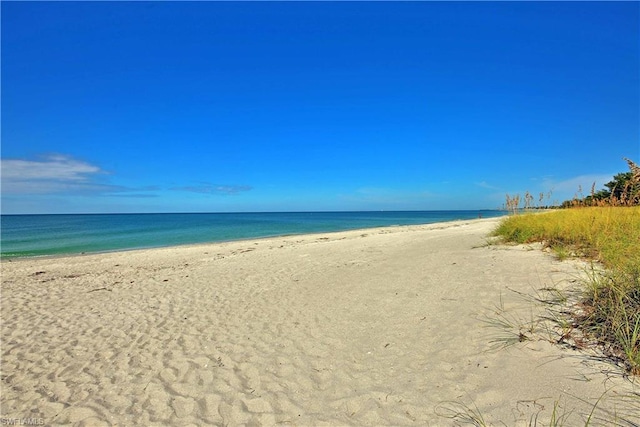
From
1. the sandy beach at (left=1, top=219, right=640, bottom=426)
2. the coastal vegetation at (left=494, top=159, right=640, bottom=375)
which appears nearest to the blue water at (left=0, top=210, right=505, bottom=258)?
the coastal vegetation at (left=494, top=159, right=640, bottom=375)

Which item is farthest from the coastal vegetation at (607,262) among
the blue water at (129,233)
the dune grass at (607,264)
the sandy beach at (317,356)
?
the blue water at (129,233)

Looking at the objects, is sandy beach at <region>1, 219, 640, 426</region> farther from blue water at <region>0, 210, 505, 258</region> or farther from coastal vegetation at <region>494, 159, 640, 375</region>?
blue water at <region>0, 210, 505, 258</region>

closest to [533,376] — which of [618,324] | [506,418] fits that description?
[506,418]

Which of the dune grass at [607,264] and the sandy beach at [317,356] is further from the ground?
the dune grass at [607,264]

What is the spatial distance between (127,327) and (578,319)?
667 centimetres

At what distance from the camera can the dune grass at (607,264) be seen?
3.21 meters

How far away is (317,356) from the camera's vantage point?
4.18 meters

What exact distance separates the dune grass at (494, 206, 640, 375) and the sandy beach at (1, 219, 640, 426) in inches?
13.1

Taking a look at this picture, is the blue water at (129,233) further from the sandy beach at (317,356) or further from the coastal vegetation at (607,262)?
the sandy beach at (317,356)

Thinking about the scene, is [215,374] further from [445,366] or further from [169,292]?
→ [169,292]

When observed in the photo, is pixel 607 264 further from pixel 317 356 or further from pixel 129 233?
pixel 129 233

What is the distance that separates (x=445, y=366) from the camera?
355 centimetres

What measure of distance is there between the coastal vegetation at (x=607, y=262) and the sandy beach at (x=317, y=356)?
0.31 m

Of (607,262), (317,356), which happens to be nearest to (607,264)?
(607,262)
